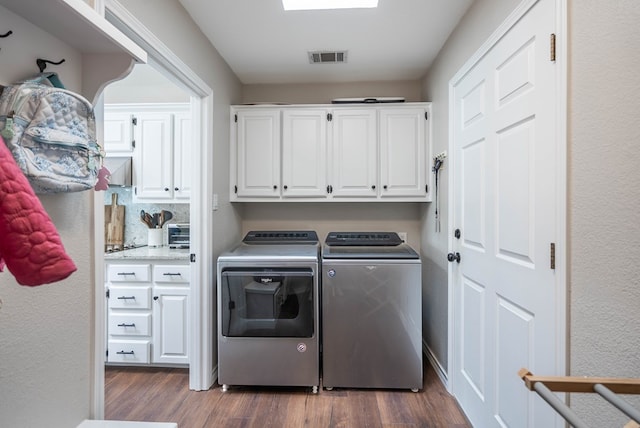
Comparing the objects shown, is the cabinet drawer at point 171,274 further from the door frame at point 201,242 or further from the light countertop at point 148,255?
the door frame at point 201,242

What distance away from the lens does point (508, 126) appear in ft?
4.44

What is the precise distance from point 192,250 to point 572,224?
206cm

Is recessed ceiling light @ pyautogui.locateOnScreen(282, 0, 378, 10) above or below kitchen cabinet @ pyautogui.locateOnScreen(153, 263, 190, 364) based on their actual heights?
above

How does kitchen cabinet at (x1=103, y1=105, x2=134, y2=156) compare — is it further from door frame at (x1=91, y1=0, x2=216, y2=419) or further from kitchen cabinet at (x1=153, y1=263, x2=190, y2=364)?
kitchen cabinet at (x1=153, y1=263, x2=190, y2=364)

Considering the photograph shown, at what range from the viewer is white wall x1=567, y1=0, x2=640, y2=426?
79 cm

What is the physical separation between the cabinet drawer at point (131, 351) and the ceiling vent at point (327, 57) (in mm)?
2563

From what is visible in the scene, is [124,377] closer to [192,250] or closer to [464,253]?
[192,250]

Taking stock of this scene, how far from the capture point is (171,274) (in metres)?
2.29

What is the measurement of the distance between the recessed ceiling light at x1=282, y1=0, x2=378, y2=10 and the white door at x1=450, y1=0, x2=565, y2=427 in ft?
2.39

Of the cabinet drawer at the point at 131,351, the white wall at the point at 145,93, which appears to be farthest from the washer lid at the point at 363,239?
the white wall at the point at 145,93

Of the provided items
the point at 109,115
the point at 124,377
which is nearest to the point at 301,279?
the point at 124,377

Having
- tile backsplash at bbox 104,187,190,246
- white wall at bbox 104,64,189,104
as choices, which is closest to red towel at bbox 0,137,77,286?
tile backsplash at bbox 104,187,190,246

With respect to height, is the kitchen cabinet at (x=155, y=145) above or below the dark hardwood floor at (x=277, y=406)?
above

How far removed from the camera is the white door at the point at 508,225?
1.10 meters
